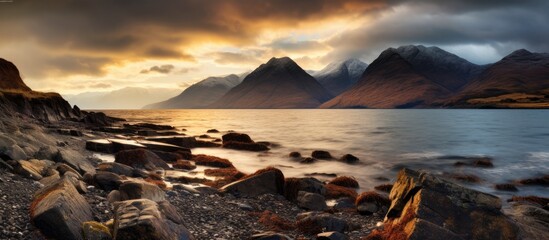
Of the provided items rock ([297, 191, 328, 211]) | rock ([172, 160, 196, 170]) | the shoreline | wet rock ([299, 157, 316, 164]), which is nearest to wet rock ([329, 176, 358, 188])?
the shoreline

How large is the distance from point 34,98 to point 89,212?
71.3m

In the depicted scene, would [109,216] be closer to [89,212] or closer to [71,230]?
[89,212]

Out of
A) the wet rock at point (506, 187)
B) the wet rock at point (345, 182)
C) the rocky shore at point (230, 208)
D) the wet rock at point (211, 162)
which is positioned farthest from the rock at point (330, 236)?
the wet rock at point (211, 162)

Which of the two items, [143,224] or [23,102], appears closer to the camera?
[143,224]

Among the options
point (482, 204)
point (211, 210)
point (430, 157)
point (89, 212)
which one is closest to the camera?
point (89, 212)

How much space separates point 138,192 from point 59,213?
3507 millimetres

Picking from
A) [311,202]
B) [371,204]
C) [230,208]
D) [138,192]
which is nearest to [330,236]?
[230,208]

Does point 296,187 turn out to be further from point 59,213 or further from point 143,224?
point 59,213

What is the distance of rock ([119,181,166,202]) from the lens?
12.2 meters

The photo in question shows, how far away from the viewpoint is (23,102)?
6297cm

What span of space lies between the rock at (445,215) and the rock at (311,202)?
14.7ft

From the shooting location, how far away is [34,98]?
225ft

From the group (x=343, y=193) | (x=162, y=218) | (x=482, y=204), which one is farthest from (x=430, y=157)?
(x=162, y=218)

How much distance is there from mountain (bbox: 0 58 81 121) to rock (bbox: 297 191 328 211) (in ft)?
148
